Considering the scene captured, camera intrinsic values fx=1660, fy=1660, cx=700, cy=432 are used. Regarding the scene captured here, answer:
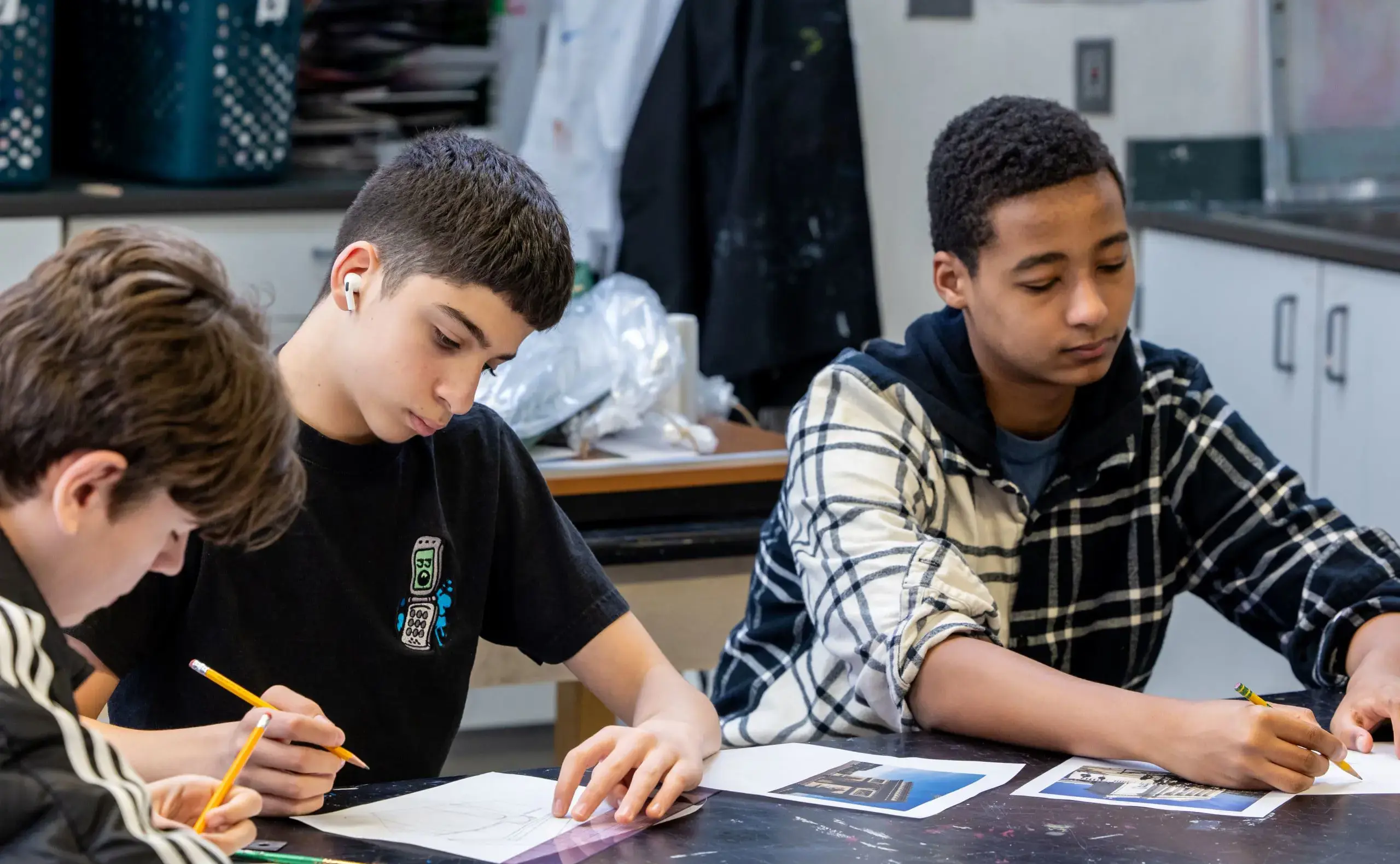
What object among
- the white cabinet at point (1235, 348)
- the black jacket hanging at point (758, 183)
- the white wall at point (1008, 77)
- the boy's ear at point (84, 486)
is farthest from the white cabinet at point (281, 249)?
the boy's ear at point (84, 486)

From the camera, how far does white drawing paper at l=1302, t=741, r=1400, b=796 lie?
1.15 meters

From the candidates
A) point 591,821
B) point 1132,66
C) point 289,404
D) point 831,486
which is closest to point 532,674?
point 831,486

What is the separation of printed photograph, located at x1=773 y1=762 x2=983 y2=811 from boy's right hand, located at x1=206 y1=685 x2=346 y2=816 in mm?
307

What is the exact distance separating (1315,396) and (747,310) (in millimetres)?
942

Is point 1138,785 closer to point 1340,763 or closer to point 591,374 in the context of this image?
point 1340,763

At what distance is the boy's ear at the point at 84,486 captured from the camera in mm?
824

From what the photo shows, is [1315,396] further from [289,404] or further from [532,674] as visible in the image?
[289,404]

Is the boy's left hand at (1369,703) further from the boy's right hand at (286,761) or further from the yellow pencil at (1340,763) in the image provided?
the boy's right hand at (286,761)

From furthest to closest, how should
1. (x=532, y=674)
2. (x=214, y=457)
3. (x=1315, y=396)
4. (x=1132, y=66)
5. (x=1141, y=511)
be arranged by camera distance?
(x=1132, y=66) < (x=1315, y=396) < (x=532, y=674) < (x=1141, y=511) < (x=214, y=457)

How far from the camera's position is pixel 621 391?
211 cm

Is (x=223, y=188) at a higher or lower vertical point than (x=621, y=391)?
higher

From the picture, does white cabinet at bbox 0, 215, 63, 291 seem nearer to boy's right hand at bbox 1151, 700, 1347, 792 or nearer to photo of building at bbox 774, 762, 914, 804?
photo of building at bbox 774, 762, 914, 804

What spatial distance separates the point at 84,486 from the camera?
0.84m

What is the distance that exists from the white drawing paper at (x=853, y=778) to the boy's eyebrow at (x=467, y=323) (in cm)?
36
